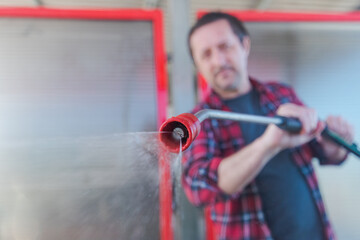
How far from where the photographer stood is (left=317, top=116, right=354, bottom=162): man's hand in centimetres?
116

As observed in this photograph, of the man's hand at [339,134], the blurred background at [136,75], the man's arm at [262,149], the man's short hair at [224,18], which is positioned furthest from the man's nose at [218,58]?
the man's hand at [339,134]

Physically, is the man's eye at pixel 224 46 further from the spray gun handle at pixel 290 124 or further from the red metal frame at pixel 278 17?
the spray gun handle at pixel 290 124

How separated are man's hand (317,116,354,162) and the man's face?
1.24 feet

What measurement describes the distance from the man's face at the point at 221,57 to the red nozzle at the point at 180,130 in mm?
775

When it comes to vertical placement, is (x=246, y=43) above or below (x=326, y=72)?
above

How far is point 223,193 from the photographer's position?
1.10 meters

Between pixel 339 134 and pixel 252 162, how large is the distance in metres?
0.41

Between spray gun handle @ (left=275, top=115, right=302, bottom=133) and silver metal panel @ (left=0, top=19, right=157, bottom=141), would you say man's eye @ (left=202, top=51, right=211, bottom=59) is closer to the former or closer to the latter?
silver metal panel @ (left=0, top=19, right=157, bottom=141)

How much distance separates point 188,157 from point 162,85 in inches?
15.5

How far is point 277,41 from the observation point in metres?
1.57

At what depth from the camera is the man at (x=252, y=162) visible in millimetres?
1020

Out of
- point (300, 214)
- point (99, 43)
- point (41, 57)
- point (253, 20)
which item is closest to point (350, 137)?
point (300, 214)

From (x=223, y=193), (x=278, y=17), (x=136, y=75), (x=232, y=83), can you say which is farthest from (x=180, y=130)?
(x=278, y=17)

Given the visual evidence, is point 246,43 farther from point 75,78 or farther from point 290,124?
point 75,78
